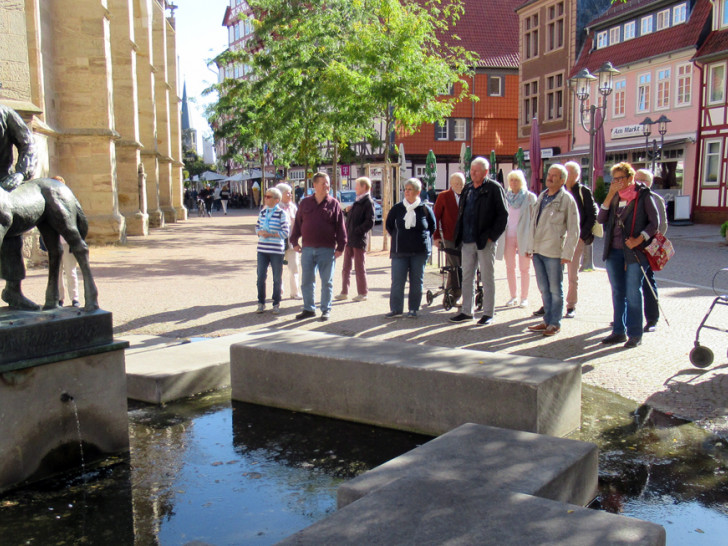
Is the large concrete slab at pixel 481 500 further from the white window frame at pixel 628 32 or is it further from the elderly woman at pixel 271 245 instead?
the white window frame at pixel 628 32

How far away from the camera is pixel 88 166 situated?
2080 centimetres

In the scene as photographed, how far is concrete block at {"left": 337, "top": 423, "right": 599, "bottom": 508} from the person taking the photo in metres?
3.36

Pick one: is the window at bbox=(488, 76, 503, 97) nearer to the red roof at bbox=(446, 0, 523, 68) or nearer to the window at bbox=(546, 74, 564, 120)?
the red roof at bbox=(446, 0, 523, 68)

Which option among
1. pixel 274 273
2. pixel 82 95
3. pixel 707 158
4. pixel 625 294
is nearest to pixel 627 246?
pixel 625 294

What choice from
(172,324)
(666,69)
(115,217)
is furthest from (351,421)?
(666,69)

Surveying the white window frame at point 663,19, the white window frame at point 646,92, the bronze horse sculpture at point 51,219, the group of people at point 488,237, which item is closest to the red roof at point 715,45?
the white window frame at point 663,19

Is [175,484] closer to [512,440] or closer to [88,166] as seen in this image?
[512,440]

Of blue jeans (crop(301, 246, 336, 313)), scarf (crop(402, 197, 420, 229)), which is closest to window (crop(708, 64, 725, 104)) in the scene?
scarf (crop(402, 197, 420, 229))

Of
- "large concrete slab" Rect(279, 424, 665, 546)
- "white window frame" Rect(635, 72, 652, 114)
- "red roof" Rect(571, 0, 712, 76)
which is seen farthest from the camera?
"white window frame" Rect(635, 72, 652, 114)

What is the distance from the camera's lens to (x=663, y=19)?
3422 cm

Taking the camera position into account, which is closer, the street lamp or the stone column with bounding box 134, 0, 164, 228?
the street lamp

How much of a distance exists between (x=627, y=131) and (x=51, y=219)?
35237mm

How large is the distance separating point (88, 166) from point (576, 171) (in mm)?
15607

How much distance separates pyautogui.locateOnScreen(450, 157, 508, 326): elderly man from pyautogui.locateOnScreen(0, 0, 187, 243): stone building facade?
38.1 ft
